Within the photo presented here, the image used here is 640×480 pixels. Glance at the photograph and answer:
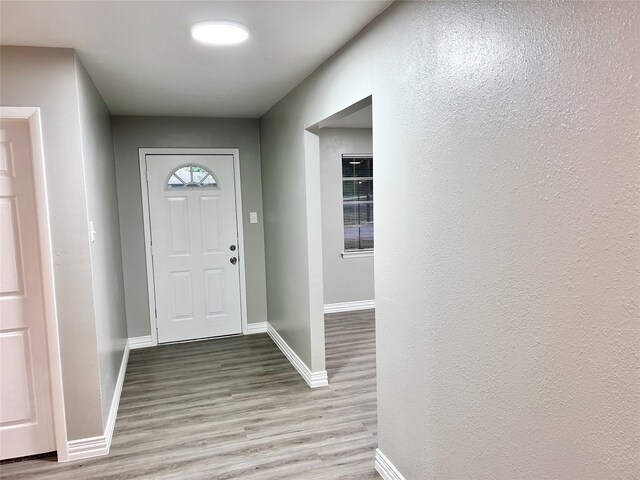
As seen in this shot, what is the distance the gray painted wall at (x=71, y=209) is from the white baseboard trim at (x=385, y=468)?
1.64 meters

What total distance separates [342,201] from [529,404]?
14.5 ft

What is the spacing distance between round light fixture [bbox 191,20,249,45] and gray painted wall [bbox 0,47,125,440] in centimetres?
79

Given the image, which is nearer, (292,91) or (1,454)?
(1,454)

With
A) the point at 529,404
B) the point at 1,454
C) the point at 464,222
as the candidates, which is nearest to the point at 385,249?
the point at 464,222

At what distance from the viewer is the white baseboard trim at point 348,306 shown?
5672mm

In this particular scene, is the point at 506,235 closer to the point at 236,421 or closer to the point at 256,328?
the point at 236,421

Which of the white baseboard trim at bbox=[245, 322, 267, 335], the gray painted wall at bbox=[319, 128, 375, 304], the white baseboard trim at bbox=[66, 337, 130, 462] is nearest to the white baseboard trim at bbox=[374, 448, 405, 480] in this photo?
the white baseboard trim at bbox=[66, 337, 130, 462]

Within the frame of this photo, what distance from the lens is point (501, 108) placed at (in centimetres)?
136

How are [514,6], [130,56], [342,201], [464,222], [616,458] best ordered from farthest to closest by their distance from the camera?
[342,201] → [130,56] → [464,222] → [514,6] → [616,458]

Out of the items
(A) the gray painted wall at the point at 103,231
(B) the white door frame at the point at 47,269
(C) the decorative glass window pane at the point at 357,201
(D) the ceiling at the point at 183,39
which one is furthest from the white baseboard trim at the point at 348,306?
(B) the white door frame at the point at 47,269

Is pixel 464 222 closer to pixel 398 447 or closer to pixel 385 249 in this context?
pixel 385 249

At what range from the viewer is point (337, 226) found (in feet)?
18.4

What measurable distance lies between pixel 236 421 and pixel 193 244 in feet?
7.25

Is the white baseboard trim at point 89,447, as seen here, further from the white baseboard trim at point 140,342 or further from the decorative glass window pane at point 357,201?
the decorative glass window pane at point 357,201
